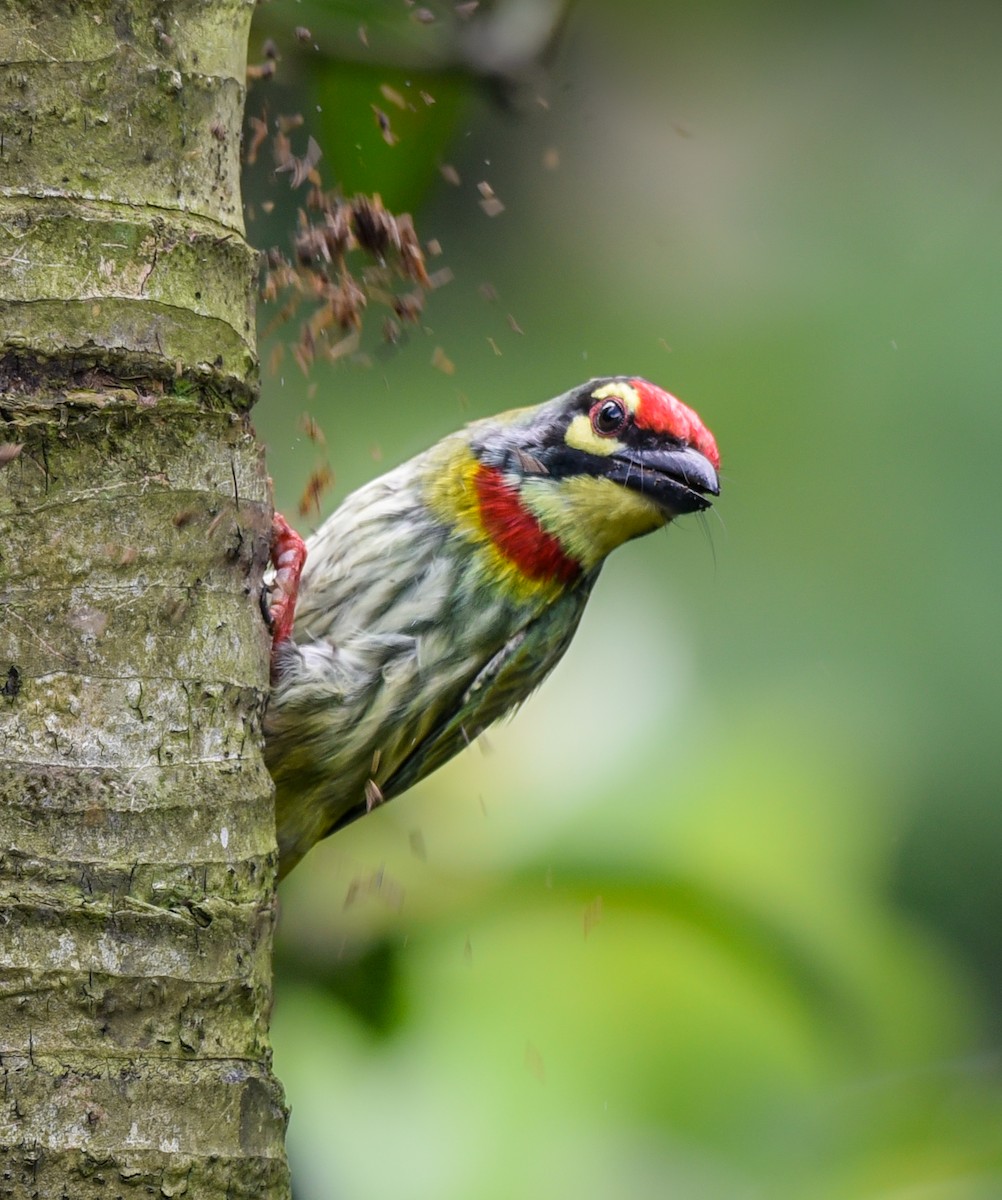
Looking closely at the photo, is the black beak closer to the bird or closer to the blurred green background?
the bird

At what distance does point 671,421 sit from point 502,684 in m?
0.67

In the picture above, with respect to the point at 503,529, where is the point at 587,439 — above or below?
above

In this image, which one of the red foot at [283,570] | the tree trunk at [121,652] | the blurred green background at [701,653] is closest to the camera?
the tree trunk at [121,652]

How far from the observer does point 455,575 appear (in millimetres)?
3273

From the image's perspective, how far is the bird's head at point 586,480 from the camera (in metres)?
3.26

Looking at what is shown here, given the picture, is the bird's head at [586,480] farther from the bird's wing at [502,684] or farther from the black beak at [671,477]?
the bird's wing at [502,684]

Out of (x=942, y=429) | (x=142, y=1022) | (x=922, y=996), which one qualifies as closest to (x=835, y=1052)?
(x=922, y=996)

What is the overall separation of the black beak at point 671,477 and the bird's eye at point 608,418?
0.07 metres

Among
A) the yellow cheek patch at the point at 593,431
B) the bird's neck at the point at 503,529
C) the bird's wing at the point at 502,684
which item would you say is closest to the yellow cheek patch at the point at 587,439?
the yellow cheek patch at the point at 593,431

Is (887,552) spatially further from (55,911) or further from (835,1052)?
(55,911)

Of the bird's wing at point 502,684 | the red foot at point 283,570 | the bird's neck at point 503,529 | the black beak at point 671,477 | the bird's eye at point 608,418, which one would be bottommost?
the bird's wing at point 502,684

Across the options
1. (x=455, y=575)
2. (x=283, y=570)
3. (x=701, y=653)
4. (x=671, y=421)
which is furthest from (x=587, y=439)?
(x=701, y=653)

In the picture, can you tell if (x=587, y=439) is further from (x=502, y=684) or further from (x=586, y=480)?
(x=502, y=684)

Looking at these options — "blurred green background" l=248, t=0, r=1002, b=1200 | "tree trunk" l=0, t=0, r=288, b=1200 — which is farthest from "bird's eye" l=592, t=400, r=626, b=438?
"tree trunk" l=0, t=0, r=288, b=1200
